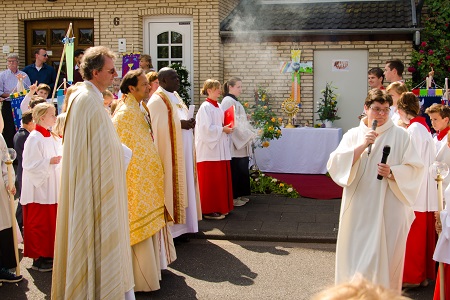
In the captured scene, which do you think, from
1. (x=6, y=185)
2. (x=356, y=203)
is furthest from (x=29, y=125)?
(x=356, y=203)

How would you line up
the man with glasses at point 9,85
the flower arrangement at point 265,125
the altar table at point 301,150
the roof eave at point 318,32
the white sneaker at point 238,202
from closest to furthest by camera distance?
the white sneaker at point 238,202 → the flower arrangement at point 265,125 → the man with glasses at point 9,85 → the altar table at point 301,150 → the roof eave at point 318,32

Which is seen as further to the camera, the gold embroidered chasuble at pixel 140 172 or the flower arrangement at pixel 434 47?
the flower arrangement at pixel 434 47

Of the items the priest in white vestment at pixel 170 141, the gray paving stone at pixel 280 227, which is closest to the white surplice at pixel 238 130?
the gray paving stone at pixel 280 227

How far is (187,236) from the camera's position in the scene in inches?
329

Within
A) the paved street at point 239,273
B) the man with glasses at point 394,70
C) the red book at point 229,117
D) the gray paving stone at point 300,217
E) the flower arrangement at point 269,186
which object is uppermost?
the man with glasses at point 394,70

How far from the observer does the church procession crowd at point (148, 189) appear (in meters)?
→ 4.87

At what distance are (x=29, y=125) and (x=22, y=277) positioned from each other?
1.89 metres

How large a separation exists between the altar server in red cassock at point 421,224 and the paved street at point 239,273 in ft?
0.59

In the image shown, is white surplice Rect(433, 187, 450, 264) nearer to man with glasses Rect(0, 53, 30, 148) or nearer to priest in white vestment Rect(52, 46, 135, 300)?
priest in white vestment Rect(52, 46, 135, 300)

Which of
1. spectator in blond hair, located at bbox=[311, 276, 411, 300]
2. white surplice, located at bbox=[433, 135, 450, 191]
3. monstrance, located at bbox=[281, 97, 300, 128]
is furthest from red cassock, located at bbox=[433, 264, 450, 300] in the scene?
monstrance, located at bbox=[281, 97, 300, 128]

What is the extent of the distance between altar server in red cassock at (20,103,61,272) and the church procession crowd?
0.04ft

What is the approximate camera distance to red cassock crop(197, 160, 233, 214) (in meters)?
9.41

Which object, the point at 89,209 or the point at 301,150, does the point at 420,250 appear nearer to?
the point at 89,209

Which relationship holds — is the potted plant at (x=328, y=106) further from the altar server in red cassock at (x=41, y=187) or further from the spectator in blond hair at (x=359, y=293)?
the spectator in blond hair at (x=359, y=293)
